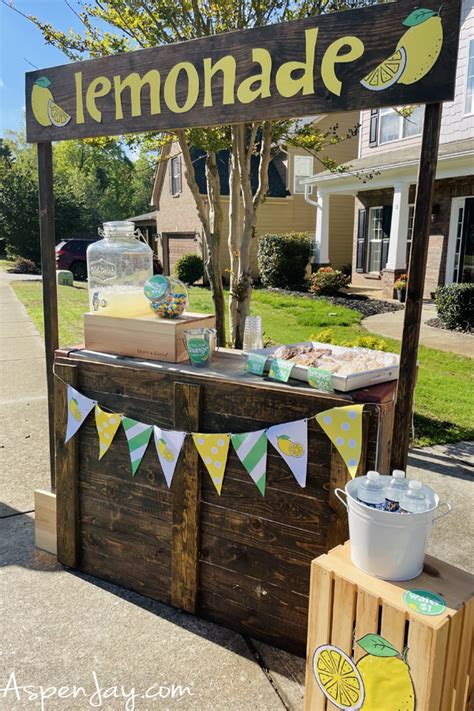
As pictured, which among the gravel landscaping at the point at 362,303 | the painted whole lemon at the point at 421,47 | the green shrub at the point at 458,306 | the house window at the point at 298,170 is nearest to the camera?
the painted whole lemon at the point at 421,47

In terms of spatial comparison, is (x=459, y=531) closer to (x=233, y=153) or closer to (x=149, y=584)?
(x=149, y=584)

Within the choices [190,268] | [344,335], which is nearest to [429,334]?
[344,335]

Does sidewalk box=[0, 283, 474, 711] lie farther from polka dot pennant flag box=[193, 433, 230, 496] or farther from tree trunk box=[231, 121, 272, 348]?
tree trunk box=[231, 121, 272, 348]

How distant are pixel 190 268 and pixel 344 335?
33.9ft

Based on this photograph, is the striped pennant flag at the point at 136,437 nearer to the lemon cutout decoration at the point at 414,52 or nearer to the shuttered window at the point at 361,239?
the lemon cutout decoration at the point at 414,52

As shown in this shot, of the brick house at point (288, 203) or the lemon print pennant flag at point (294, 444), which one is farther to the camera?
the brick house at point (288, 203)

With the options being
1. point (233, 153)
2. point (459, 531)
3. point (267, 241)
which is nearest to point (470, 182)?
point (267, 241)

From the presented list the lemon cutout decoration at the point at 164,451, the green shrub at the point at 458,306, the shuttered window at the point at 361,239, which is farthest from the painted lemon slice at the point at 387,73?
the shuttered window at the point at 361,239

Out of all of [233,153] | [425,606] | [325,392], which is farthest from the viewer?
[233,153]

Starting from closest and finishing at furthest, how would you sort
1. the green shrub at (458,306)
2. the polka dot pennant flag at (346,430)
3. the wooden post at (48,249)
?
the polka dot pennant flag at (346,430)
the wooden post at (48,249)
the green shrub at (458,306)

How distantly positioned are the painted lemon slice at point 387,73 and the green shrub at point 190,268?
17.2 m

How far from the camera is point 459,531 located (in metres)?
3.79

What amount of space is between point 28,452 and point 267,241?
1318 centimetres

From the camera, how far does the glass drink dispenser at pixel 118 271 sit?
3219 millimetres
